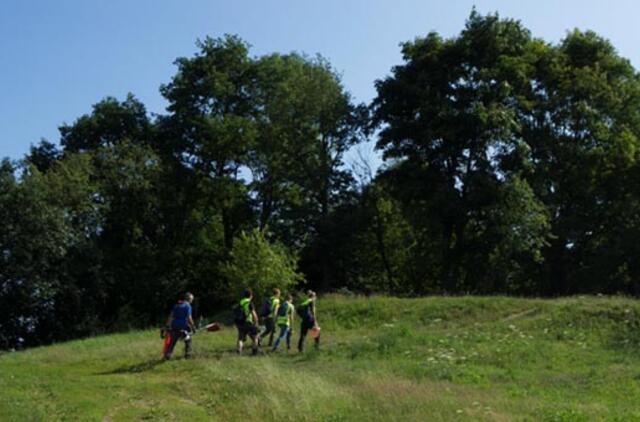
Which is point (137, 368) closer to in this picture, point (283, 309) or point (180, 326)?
point (180, 326)

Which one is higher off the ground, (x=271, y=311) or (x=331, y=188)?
(x=331, y=188)

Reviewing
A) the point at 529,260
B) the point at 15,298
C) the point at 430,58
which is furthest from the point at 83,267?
the point at 529,260

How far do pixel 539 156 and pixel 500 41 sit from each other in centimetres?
774

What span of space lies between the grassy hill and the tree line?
31.9ft

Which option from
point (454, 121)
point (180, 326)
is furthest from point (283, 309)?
point (454, 121)

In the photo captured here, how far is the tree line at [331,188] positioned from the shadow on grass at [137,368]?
13.8 metres

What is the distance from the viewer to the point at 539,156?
47562 mm

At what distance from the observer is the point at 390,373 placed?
19234 mm

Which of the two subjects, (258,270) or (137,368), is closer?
(137,368)

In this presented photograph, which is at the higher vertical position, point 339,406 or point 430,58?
point 430,58

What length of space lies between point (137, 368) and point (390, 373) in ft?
24.2

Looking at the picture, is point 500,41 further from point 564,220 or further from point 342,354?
point 342,354

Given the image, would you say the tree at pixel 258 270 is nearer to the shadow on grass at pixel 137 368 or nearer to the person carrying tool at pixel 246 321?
the person carrying tool at pixel 246 321

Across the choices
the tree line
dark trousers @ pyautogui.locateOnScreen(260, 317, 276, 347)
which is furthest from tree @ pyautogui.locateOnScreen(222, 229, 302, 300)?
dark trousers @ pyautogui.locateOnScreen(260, 317, 276, 347)
